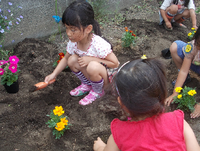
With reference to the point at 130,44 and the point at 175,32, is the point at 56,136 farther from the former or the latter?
the point at 175,32

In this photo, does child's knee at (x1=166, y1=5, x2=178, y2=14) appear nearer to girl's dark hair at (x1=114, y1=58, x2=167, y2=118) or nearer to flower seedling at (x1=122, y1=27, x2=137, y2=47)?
flower seedling at (x1=122, y1=27, x2=137, y2=47)

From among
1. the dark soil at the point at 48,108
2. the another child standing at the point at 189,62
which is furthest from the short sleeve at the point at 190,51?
the dark soil at the point at 48,108

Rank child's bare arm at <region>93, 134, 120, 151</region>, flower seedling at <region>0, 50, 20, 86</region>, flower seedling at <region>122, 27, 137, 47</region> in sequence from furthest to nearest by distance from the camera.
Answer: flower seedling at <region>122, 27, 137, 47</region> < flower seedling at <region>0, 50, 20, 86</region> < child's bare arm at <region>93, 134, 120, 151</region>

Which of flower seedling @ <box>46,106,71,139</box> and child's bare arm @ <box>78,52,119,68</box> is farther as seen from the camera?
child's bare arm @ <box>78,52,119,68</box>

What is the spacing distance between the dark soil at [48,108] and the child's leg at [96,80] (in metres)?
0.07

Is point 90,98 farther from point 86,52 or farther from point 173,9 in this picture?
point 173,9

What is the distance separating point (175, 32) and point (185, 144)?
281 cm

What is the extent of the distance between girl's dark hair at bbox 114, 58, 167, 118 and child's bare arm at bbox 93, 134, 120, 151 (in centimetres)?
31

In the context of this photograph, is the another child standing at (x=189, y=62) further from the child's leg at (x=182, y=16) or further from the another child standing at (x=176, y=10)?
the child's leg at (x=182, y=16)

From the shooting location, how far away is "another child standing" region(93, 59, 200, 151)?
1.07 meters

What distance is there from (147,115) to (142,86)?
0.77 ft

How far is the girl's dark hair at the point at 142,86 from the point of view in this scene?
3.49 ft

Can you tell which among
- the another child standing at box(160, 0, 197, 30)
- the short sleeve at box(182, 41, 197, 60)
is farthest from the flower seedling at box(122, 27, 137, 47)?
the another child standing at box(160, 0, 197, 30)

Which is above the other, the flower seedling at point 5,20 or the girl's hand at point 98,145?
the flower seedling at point 5,20
